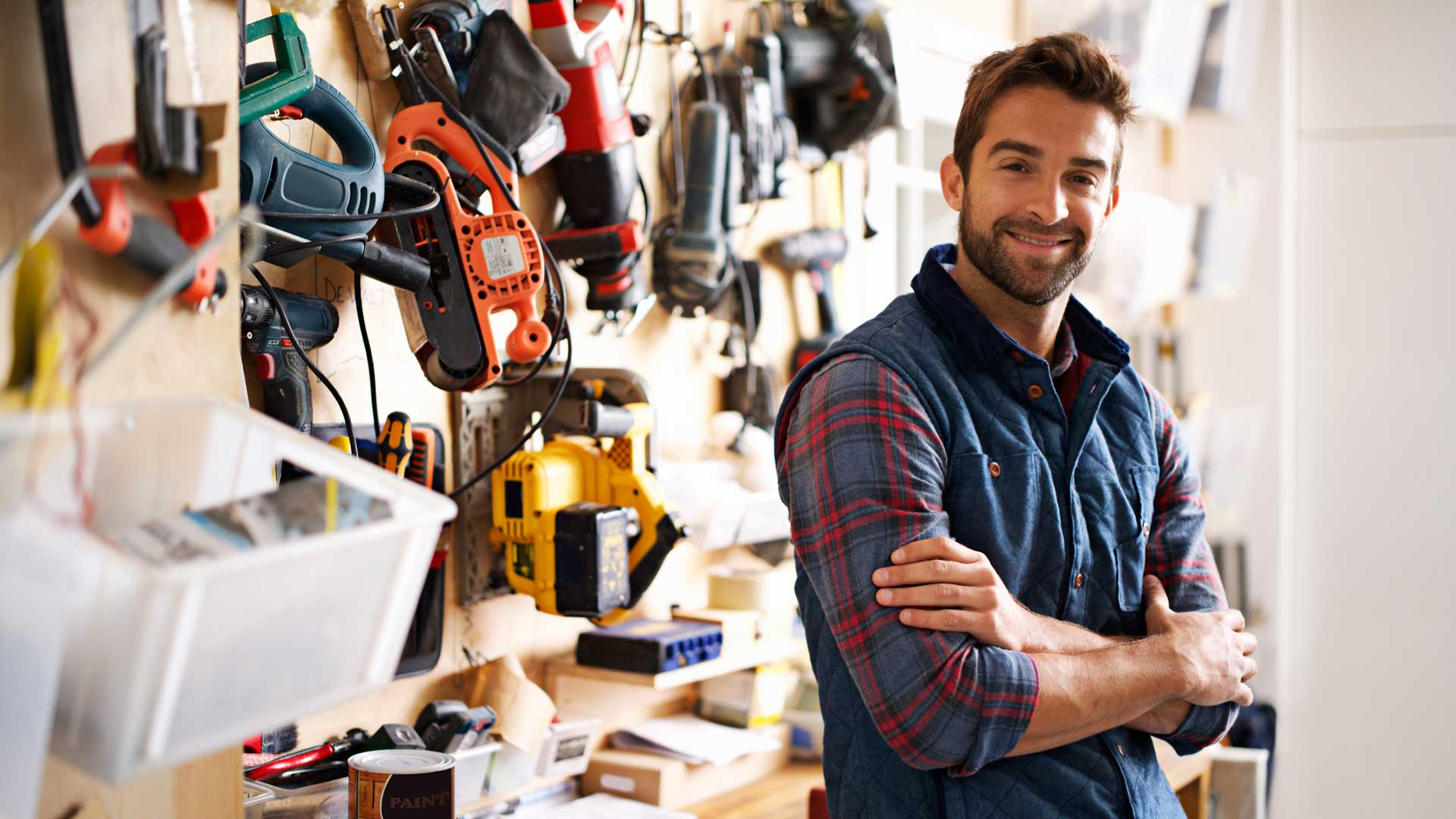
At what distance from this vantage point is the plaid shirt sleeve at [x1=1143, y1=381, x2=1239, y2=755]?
146 cm

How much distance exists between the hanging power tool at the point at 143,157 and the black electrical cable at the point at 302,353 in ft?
1.45

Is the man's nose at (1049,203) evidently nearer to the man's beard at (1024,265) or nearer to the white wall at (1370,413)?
the man's beard at (1024,265)

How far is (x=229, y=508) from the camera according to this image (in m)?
0.67

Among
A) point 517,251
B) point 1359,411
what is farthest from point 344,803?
point 1359,411

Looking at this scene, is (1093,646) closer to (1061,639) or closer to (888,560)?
(1061,639)

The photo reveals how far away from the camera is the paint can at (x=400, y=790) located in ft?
4.12

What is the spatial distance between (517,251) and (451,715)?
0.62m

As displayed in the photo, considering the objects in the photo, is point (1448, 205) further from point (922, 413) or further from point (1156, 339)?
point (922, 413)

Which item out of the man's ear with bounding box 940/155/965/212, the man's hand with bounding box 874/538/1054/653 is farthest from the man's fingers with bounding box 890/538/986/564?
the man's ear with bounding box 940/155/965/212

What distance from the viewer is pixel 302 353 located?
1341 mm

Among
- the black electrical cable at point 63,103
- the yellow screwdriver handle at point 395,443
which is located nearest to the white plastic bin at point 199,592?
the black electrical cable at point 63,103

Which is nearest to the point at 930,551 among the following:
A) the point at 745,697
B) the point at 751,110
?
the point at 745,697

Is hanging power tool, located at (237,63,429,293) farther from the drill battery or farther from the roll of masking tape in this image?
the roll of masking tape

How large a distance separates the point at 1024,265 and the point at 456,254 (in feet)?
2.25
